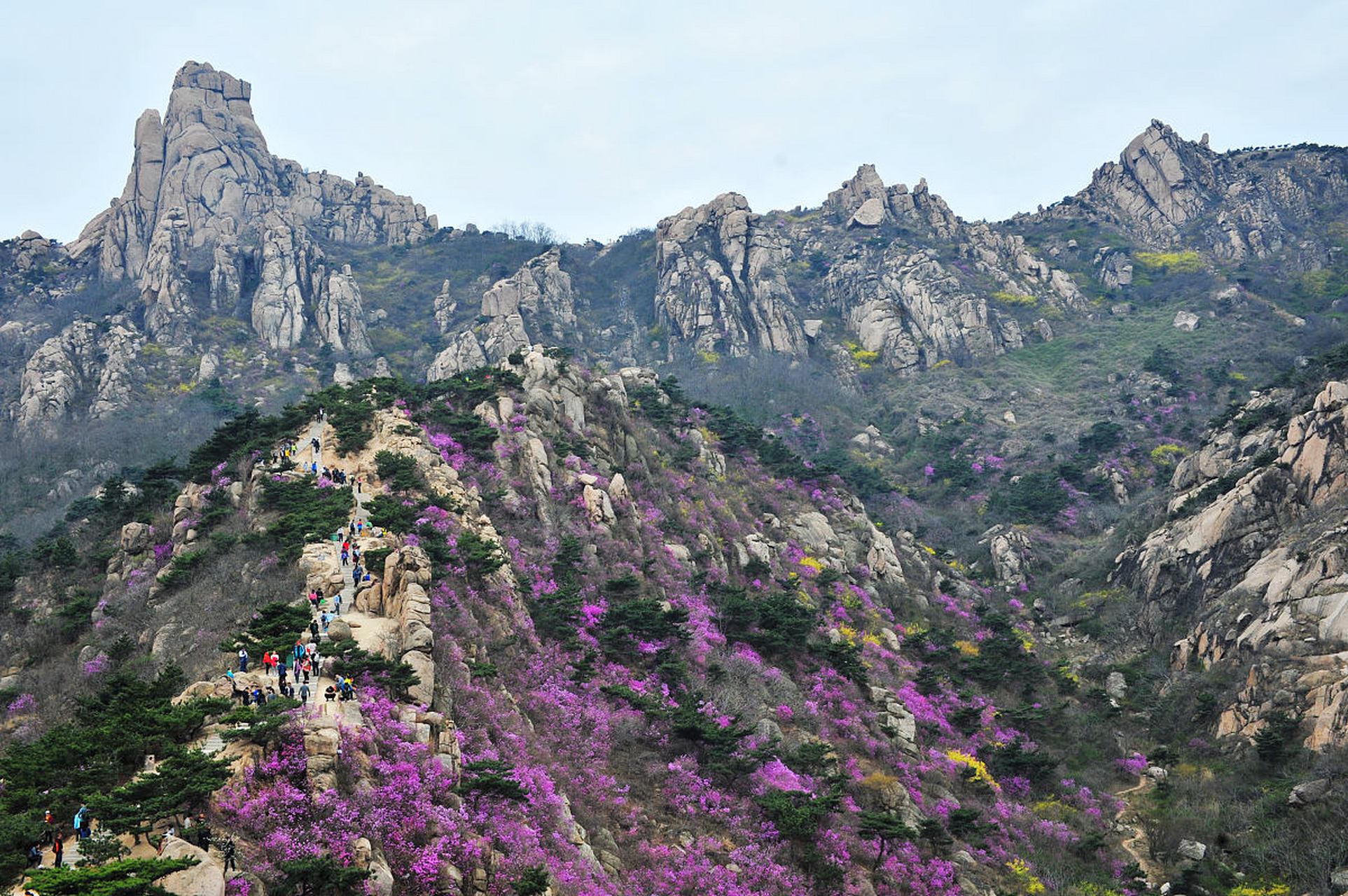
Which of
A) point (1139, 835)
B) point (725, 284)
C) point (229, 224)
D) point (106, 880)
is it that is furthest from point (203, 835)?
point (229, 224)

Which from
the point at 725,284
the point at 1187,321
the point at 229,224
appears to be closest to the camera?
the point at 1187,321

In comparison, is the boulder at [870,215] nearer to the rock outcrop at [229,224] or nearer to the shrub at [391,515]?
the rock outcrop at [229,224]

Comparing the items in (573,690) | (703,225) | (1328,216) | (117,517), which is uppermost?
(703,225)

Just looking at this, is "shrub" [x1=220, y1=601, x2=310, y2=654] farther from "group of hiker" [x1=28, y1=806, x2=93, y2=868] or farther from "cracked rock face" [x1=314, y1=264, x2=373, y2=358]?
"cracked rock face" [x1=314, y1=264, x2=373, y2=358]

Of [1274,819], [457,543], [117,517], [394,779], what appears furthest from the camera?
[117,517]

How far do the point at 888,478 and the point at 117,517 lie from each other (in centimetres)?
5987

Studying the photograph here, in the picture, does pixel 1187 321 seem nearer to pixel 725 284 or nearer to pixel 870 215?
pixel 870 215

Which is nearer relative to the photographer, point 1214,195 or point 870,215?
point 1214,195

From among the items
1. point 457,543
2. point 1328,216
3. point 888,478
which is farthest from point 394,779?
point 1328,216

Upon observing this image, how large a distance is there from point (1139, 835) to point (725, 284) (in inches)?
3439

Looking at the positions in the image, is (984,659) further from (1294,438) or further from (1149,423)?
(1149,423)

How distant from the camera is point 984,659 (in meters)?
41.8

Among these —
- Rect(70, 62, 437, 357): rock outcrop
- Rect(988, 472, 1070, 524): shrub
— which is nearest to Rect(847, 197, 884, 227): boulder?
Rect(988, 472, 1070, 524): shrub

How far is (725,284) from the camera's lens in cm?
10906
